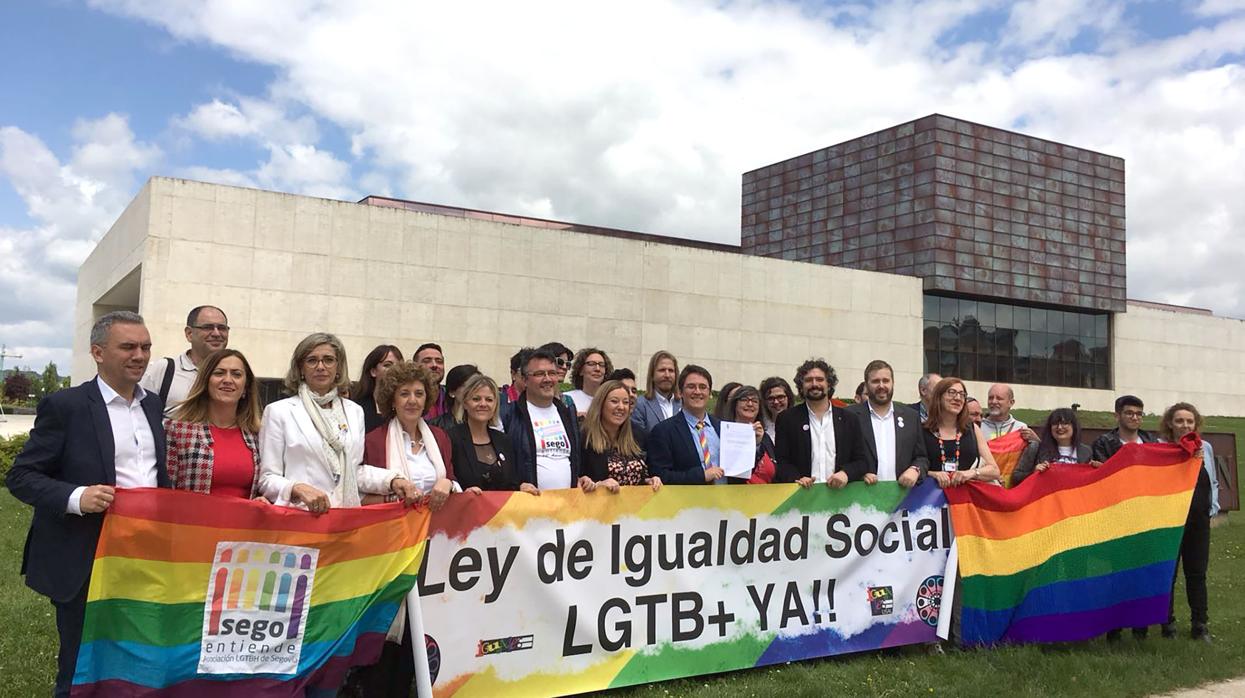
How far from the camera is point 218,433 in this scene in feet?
14.3

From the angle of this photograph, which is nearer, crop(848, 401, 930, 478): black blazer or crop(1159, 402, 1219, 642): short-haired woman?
crop(848, 401, 930, 478): black blazer

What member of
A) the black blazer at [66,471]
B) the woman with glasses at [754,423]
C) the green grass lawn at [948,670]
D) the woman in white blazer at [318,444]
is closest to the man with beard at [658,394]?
the woman with glasses at [754,423]

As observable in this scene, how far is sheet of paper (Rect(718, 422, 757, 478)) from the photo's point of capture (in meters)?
6.07

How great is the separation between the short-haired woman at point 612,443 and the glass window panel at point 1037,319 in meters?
48.4

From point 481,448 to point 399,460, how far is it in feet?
2.02

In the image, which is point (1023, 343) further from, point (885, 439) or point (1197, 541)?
point (885, 439)

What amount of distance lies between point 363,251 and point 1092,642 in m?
32.9

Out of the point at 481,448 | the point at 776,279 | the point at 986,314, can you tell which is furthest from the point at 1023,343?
the point at 481,448

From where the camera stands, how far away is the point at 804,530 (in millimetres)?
6004

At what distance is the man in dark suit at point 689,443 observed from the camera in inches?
231

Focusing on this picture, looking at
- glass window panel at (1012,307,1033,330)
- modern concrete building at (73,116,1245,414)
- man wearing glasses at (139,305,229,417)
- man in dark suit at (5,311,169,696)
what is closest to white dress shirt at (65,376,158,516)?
man in dark suit at (5,311,169,696)

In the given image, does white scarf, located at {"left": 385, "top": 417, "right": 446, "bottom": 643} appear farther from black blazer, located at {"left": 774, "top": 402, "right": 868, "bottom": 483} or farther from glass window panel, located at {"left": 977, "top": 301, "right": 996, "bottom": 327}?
glass window panel, located at {"left": 977, "top": 301, "right": 996, "bottom": 327}

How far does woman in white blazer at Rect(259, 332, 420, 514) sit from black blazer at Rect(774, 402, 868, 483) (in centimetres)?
281

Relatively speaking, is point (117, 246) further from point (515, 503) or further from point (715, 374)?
point (515, 503)
